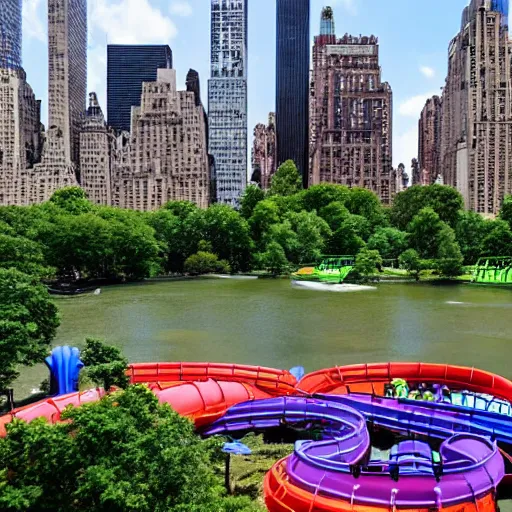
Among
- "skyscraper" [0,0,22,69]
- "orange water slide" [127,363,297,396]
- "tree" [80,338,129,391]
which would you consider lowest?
"orange water slide" [127,363,297,396]

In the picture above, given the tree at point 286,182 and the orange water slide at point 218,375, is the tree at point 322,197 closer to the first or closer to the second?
the tree at point 286,182

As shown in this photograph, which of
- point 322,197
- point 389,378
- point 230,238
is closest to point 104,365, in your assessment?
point 389,378

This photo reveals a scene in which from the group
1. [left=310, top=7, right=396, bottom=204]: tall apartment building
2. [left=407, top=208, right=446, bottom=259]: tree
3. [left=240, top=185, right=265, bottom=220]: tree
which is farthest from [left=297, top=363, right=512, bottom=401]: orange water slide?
[left=310, top=7, right=396, bottom=204]: tall apartment building

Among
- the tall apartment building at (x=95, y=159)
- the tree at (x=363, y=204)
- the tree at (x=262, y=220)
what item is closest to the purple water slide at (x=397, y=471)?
the tree at (x=262, y=220)

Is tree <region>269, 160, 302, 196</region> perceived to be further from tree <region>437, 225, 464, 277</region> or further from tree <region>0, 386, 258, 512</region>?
tree <region>0, 386, 258, 512</region>

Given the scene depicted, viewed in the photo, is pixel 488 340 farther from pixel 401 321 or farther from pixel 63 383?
pixel 63 383

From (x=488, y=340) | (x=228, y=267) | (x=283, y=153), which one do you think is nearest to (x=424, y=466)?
(x=488, y=340)
